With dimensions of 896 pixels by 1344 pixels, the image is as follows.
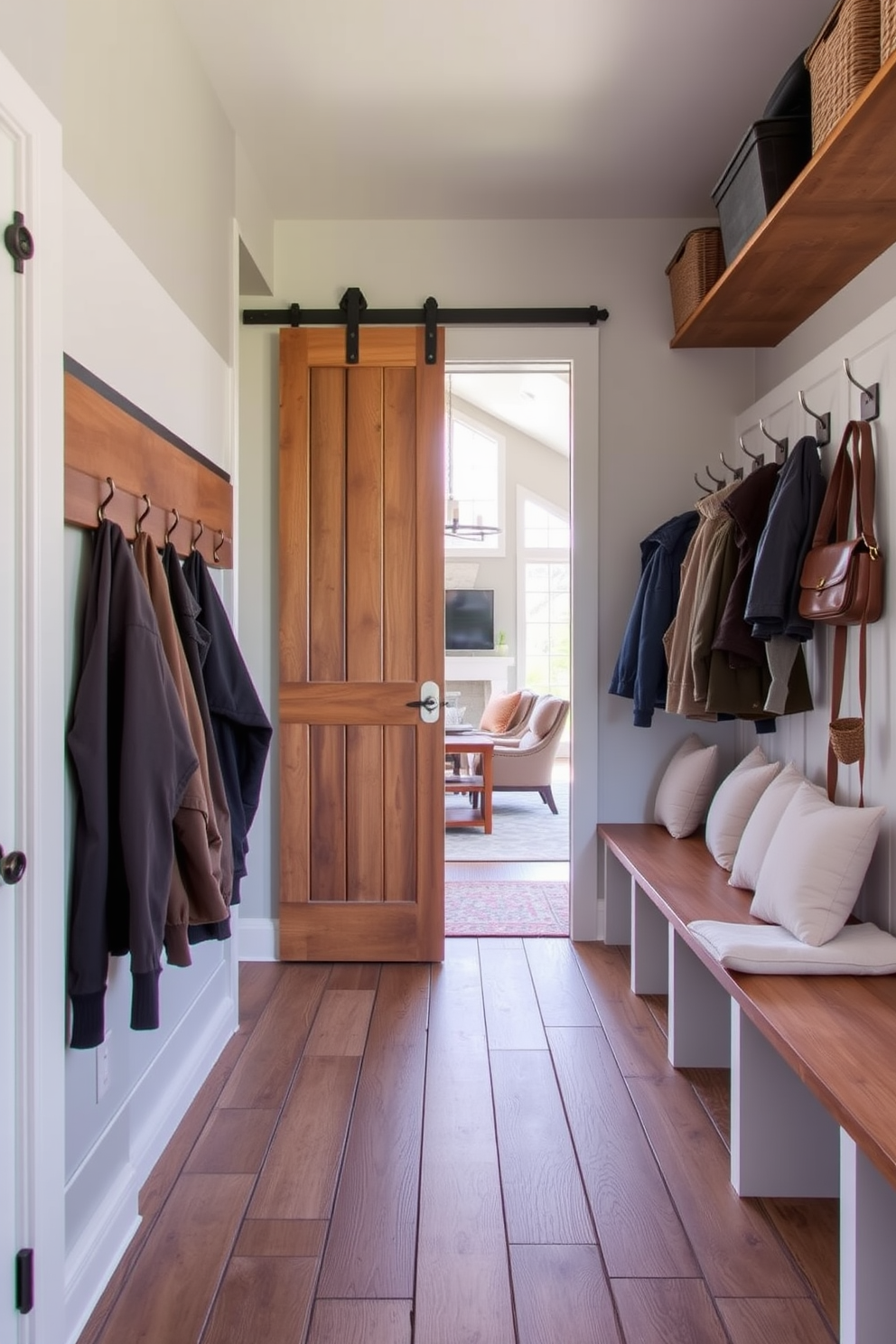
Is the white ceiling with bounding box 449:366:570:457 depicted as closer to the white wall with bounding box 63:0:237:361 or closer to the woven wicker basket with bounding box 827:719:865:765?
the white wall with bounding box 63:0:237:361

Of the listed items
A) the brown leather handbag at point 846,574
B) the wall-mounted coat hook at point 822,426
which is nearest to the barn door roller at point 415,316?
the wall-mounted coat hook at point 822,426

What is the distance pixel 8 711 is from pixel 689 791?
250 cm

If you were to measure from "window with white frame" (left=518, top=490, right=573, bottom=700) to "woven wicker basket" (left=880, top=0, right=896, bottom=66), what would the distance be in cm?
722

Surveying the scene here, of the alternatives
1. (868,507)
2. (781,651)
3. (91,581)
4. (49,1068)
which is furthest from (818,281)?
(49,1068)

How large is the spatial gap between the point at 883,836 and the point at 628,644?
130 centimetres

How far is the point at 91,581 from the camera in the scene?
67.1 inches

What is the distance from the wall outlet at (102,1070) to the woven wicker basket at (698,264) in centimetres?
285

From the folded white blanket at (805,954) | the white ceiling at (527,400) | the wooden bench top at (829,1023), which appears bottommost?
the wooden bench top at (829,1023)

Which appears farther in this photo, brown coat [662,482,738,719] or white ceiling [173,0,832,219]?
brown coat [662,482,738,719]

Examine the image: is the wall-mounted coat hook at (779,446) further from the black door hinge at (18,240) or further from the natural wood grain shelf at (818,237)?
the black door hinge at (18,240)

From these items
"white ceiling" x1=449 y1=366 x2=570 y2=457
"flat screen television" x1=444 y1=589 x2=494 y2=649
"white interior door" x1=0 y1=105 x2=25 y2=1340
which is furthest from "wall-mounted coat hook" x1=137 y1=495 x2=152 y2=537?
"flat screen television" x1=444 y1=589 x2=494 y2=649

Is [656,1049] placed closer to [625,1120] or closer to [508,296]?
[625,1120]

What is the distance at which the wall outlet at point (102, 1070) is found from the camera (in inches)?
69.7

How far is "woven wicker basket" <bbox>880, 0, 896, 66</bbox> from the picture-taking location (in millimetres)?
1729
